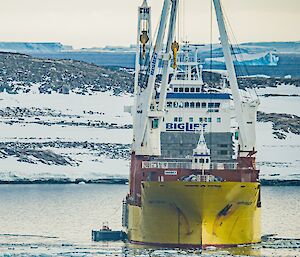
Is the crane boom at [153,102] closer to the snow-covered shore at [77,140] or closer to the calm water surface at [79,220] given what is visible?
the calm water surface at [79,220]

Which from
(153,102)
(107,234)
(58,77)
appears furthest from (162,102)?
(58,77)

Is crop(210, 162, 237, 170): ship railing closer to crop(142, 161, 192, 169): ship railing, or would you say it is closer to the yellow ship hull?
crop(142, 161, 192, 169): ship railing

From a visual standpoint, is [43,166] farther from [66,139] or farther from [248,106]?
→ [248,106]

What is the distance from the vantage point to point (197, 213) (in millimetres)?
83250

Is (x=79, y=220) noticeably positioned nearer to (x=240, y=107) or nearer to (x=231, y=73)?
(x=240, y=107)

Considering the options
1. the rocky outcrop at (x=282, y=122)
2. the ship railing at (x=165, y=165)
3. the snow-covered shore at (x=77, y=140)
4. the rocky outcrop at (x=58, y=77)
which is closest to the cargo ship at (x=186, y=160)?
the ship railing at (x=165, y=165)

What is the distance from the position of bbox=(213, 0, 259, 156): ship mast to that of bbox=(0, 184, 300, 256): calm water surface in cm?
424

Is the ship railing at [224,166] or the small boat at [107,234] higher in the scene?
the ship railing at [224,166]

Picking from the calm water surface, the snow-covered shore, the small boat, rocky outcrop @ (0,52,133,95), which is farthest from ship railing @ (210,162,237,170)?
rocky outcrop @ (0,52,133,95)

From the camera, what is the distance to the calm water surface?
82625mm

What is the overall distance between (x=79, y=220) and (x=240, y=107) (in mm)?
11595

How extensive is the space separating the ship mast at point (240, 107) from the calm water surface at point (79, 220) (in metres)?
4.24

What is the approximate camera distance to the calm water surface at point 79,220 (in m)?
82.6

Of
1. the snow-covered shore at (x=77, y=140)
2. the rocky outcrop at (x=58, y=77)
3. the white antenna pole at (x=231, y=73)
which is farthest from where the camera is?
the rocky outcrop at (x=58, y=77)
